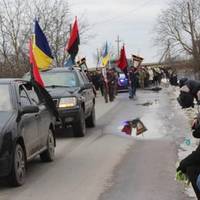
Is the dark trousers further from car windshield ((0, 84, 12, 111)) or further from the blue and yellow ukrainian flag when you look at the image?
the blue and yellow ukrainian flag

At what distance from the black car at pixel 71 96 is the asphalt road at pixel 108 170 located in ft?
1.37

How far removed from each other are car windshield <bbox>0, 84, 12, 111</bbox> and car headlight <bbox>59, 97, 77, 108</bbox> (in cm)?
487

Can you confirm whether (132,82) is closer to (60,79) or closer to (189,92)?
(60,79)

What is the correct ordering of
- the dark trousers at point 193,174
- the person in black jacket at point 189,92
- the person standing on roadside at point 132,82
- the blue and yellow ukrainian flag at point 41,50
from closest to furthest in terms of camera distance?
the dark trousers at point 193,174 < the person in black jacket at point 189,92 < the blue and yellow ukrainian flag at point 41,50 < the person standing on roadside at point 132,82

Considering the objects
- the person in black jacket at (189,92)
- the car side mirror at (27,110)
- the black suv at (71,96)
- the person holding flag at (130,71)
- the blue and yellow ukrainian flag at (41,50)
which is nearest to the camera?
the person in black jacket at (189,92)

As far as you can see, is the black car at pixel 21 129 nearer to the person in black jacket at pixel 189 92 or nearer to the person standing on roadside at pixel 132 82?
the person in black jacket at pixel 189 92

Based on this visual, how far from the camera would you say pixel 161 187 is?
829 centimetres

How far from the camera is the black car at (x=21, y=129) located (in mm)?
8211

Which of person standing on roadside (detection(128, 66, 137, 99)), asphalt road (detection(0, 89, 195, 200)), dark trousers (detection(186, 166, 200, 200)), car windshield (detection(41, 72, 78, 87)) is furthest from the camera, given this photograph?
person standing on roadside (detection(128, 66, 137, 99))

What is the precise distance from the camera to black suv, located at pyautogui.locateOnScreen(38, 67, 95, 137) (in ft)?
47.5

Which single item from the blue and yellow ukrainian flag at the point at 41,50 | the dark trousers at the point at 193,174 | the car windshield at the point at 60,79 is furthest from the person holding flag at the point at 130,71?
the dark trousers at the point at 193,174

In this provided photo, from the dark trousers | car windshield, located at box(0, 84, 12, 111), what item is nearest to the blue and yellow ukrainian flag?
car windshield, located at box(0, 84, 12, 111)

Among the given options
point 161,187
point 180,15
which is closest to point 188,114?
point 161,187

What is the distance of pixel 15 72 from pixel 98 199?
2318 cm
